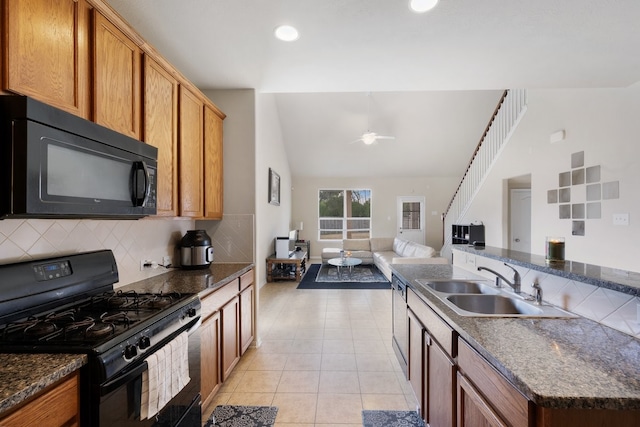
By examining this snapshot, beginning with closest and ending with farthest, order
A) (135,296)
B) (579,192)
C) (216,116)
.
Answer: (135,296), (216,116), (579,192)

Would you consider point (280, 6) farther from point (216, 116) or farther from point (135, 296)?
point (135, 296)

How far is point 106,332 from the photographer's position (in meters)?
1.10

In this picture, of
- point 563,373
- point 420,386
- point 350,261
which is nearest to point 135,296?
point 420,386

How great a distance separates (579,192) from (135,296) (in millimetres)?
4849

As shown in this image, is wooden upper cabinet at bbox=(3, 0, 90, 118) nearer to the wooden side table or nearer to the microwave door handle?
the microwave door handle

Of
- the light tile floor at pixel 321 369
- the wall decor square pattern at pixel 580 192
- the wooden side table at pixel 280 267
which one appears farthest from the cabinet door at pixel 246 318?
the wall decor square pattern at pixel 580 192

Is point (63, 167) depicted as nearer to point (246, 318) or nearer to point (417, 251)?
point (246, 318)

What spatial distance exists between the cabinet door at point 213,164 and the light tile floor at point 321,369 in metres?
1.41

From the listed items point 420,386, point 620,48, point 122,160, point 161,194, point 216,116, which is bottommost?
point 420,386

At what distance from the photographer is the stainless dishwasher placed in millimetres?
2184

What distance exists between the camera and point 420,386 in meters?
1.78

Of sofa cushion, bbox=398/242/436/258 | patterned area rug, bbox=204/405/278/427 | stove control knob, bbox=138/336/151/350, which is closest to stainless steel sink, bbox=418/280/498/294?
patterned area rug, bbox=204/405/278/427

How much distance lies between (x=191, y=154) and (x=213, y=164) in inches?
15.4

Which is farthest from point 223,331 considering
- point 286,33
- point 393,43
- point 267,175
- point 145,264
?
point 267,175
